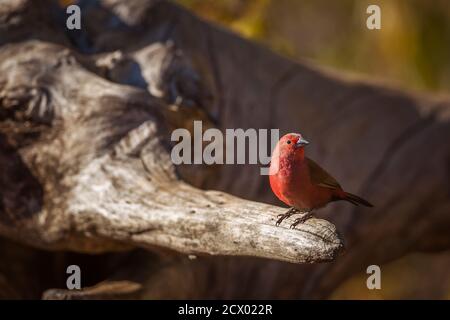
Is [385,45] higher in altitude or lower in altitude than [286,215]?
higher

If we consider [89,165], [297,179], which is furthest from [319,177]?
[89,165]

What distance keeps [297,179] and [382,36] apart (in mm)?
2110

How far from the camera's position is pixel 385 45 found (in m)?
3.20

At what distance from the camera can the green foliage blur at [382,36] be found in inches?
119

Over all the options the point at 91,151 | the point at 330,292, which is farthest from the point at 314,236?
the point at 330,292

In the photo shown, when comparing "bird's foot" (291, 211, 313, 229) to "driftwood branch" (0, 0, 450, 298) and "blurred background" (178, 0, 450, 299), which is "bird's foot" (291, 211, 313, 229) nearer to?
"driftwood branch" (0, 0, 450, 298)

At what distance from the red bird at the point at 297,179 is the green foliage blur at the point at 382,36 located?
5.12ft

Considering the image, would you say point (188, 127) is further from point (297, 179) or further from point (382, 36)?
point (382, 36)

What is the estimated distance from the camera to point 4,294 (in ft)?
6.24

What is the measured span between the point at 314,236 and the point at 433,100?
4.32 ft

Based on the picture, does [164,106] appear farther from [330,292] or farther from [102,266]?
[330,292]

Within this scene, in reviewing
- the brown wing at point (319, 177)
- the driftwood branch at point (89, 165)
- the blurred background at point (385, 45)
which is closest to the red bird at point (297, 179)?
the brown wing at point (319, 177)

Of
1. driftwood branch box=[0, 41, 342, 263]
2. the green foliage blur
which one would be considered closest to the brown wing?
driftwood branch box=[0, 41, 342, 263]

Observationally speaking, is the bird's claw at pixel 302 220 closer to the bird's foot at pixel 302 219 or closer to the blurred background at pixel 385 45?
the bird's foot at pixel 302 219
